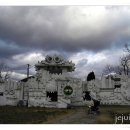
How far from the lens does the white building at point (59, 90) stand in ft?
82.4

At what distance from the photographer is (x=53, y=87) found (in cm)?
2547

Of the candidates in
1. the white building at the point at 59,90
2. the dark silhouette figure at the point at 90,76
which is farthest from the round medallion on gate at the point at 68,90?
the dark silhouette figure at the point at 90,76

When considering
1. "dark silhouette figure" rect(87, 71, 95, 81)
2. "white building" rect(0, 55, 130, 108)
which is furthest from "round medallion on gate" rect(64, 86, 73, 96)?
"dark silhouette figure" rect(87, 71, 95, 81)

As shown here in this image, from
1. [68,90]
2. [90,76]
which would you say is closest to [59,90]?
[68,90]

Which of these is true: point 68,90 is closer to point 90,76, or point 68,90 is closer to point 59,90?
point 59,90

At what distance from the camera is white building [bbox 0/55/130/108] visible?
989 inches

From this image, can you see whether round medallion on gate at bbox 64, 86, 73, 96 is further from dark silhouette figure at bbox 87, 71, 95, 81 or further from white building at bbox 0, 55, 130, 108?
dark silhouette figure at bbox 87, 71, 95, 81

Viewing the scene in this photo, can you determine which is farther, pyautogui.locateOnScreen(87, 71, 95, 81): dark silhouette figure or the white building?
pyautogui.locateOnScreen(87, 71, 95, 81): dark silhouette figure

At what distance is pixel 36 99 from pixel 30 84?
4.64 feet

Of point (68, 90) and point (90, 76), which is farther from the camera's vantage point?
point (90, 76)

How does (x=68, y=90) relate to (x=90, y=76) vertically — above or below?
below

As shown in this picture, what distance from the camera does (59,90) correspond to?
25047mm
